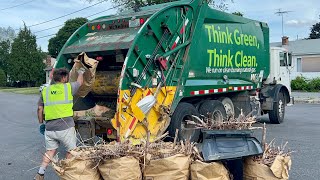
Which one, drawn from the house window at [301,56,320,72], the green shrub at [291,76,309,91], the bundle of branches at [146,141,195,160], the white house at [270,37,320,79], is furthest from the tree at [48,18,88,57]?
the bundle of branches at [146,141,195,160]

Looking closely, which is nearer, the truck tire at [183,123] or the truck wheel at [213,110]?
the truck tire at [183,123]

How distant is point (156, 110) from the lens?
24.3 feet

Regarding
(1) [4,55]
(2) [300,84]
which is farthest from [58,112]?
(1) [4,55]

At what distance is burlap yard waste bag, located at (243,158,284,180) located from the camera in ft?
14.7

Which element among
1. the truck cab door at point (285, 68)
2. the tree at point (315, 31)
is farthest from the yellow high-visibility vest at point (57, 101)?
the tree at point (315, 31)

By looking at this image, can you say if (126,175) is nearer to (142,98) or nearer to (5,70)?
(142,98)

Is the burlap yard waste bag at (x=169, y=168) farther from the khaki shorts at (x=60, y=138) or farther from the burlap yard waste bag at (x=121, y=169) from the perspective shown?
the khaki shorts at (x=60, y=138)

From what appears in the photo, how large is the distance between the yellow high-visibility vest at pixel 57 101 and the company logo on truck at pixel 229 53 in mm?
3727

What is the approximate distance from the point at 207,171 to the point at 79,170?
1.31m

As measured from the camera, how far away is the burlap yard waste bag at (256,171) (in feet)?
14.7

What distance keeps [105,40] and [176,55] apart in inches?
52.1

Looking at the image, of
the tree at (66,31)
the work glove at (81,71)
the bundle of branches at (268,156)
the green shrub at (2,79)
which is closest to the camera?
the bundle of branches at (268,156)

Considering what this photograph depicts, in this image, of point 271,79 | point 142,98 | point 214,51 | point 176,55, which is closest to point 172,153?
point 142,98

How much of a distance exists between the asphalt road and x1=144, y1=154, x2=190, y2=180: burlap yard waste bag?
7.54ft
